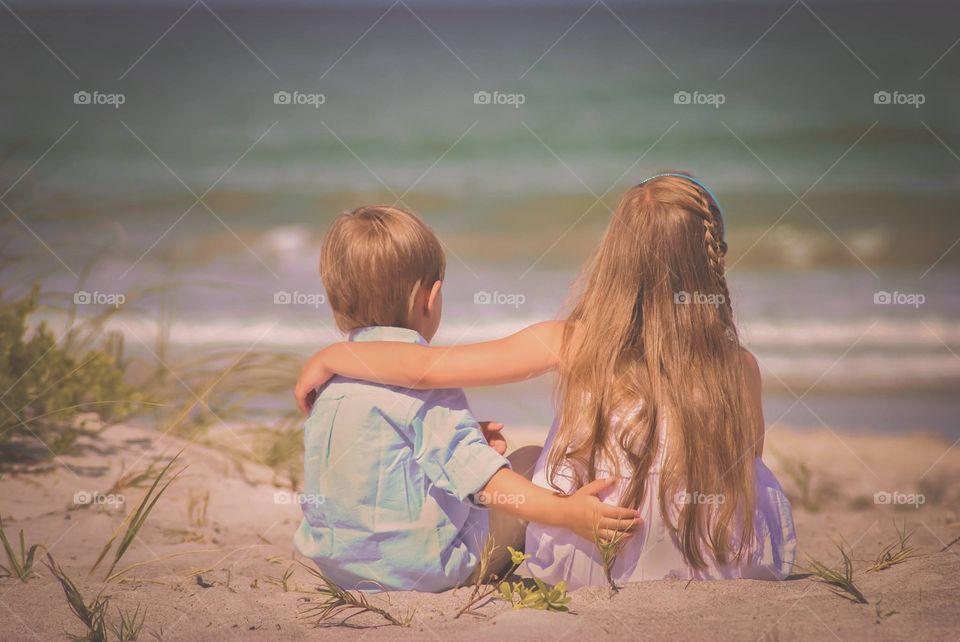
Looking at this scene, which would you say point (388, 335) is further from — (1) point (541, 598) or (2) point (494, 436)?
(1) point (541, 598)

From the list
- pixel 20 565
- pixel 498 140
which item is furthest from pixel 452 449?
pixel 498 140

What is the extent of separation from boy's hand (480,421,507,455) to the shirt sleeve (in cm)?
10

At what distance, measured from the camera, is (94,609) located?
2.19 metres

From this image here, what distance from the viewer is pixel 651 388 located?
8.20 ft

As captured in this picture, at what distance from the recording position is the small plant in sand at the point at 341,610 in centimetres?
223

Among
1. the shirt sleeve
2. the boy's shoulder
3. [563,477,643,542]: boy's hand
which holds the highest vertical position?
the boy's shoulder

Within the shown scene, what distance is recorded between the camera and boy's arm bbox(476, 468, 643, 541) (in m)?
2.39

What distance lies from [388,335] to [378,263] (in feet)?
0.66

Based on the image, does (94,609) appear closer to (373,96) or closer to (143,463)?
(143,463)

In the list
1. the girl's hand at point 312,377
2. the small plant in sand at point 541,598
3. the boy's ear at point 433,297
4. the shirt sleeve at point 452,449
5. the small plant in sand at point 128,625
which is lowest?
the small plant in sand at point 128,625

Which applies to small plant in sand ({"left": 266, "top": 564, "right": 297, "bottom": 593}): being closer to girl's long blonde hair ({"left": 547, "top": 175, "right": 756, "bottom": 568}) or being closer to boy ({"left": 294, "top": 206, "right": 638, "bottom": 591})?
boy ({"left": 294, "top": 206, "right": 638, "bottom": 591})

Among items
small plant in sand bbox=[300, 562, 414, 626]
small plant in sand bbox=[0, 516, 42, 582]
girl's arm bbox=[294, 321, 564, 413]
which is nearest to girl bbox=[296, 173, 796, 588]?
girl's arm bbox=[294, 321, 564, 413]

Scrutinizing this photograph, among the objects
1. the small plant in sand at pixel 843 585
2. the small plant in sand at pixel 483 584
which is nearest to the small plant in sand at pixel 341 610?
the small plant in sand at pixel 483 584

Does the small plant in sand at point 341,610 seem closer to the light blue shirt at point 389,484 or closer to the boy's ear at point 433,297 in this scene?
the light blue shirt at point 389,484
